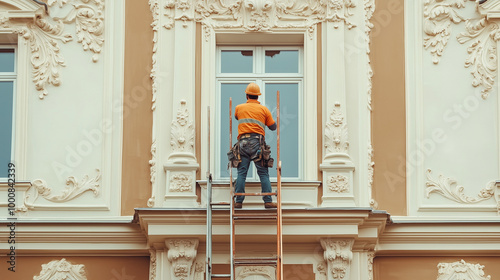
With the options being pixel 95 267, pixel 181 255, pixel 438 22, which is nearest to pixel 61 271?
pixel 95 267

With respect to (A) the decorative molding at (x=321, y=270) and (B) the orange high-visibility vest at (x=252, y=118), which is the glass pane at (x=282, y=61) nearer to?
(B) the orange high-visibility vest at (x=252, y=118)

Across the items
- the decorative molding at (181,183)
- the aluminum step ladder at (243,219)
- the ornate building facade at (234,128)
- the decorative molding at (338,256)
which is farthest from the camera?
the decorative molding at (181,183)

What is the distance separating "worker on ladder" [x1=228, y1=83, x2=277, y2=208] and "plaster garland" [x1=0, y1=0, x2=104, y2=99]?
7.50ft

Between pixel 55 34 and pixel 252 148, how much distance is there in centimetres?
314

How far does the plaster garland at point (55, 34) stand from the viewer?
752 inches

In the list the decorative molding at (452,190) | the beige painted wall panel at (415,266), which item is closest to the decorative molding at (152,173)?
the beige painted wall panel at (415,266)

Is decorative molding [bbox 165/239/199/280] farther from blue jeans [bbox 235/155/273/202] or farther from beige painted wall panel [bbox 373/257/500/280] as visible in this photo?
beige painted wall panel [bbox 373/257/500/280]

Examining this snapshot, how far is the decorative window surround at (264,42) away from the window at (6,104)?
186cm

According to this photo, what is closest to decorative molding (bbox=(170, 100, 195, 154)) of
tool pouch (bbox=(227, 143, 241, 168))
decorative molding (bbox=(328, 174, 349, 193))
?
tool pouch (bbox=(227, 143, 241, 168))

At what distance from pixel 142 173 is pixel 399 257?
334cm

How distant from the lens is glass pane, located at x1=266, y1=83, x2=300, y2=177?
19.0 metres

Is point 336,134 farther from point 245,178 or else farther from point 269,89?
point 245,178

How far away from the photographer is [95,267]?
18500 millimetres

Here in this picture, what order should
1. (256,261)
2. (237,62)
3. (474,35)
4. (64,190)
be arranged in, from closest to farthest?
(256,261) → (64,190) → (474,35) → (237,62)
